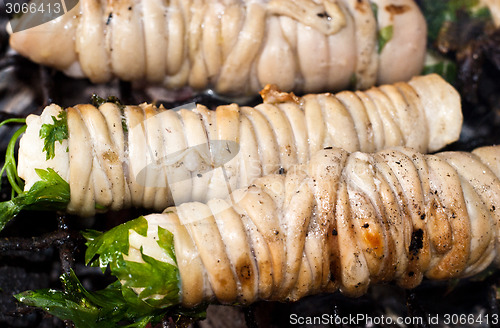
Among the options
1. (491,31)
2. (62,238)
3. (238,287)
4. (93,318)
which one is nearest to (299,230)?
(238,287)

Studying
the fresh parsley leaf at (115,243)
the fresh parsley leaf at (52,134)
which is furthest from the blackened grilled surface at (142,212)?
the fresh parsley leaf at (52,134)

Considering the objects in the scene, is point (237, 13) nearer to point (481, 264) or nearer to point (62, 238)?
point (62, 238)

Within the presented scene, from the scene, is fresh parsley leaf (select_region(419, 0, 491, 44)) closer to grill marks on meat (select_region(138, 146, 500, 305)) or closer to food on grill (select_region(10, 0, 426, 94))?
food on grill (select_region(10, 0, 426, 94))

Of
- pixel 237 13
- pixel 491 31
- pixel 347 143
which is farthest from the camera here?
pixel 491 31

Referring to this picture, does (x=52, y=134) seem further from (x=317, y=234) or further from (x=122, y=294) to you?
(x=317, y=234)

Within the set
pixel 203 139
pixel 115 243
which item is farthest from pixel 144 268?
pixel 203 139

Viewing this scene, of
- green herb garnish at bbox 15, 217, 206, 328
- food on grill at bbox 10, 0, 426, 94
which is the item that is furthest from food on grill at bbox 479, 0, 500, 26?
green herb garnish at bbox 15, 217, 206, 328
